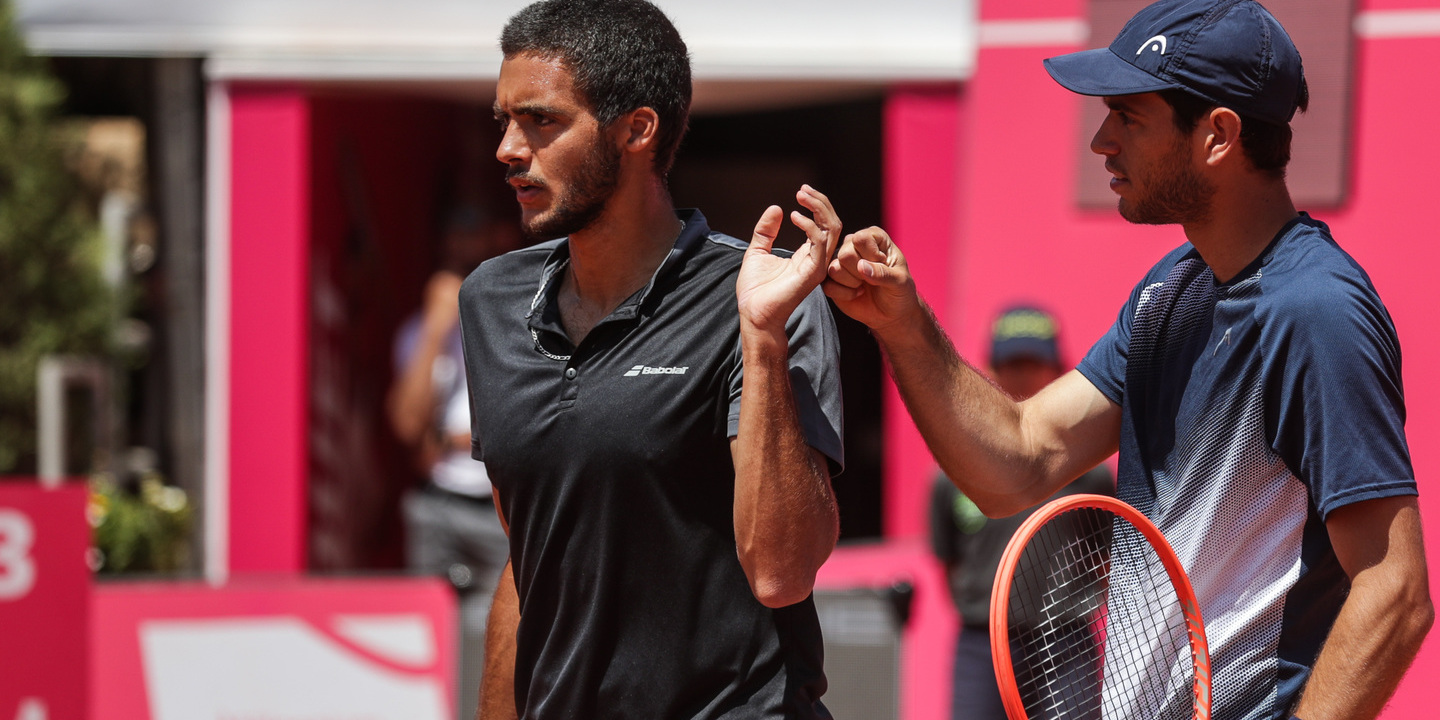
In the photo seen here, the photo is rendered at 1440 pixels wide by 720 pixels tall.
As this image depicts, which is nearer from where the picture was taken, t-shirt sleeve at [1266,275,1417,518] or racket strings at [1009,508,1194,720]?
t-shirt sleeve at [1266,275,1417,518]

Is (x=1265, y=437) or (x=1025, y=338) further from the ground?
(x=1265, y=437)

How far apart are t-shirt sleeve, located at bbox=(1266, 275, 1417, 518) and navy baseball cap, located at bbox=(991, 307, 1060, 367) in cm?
280

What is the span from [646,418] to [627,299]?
0.87 feet

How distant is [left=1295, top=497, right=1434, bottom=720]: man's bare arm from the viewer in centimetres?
207

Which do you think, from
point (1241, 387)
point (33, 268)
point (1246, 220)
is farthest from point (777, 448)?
point (33, 268)

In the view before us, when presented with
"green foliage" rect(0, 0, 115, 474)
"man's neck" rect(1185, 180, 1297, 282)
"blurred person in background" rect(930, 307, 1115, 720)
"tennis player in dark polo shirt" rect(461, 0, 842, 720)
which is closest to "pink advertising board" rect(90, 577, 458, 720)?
"blurred person in background" rect(930, 307, 1115, 720)

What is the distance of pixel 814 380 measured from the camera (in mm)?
2359

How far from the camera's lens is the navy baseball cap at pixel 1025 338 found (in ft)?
16.3

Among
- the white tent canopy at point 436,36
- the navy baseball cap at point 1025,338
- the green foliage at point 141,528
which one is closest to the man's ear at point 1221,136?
the navy baseball cap at point 1025,338

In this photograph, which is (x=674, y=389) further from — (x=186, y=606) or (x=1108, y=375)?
(x=186, y=606)

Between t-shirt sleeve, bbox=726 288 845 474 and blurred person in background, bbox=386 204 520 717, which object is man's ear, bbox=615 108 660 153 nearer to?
t-shirt sleeve, bbox=726 288 845 474

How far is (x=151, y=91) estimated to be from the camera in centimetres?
789

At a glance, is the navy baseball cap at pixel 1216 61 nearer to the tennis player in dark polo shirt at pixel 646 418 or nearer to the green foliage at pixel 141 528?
the tennis player in dark polo shirt at pixel 646 418

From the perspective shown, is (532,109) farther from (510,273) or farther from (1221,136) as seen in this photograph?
(1221,136)
